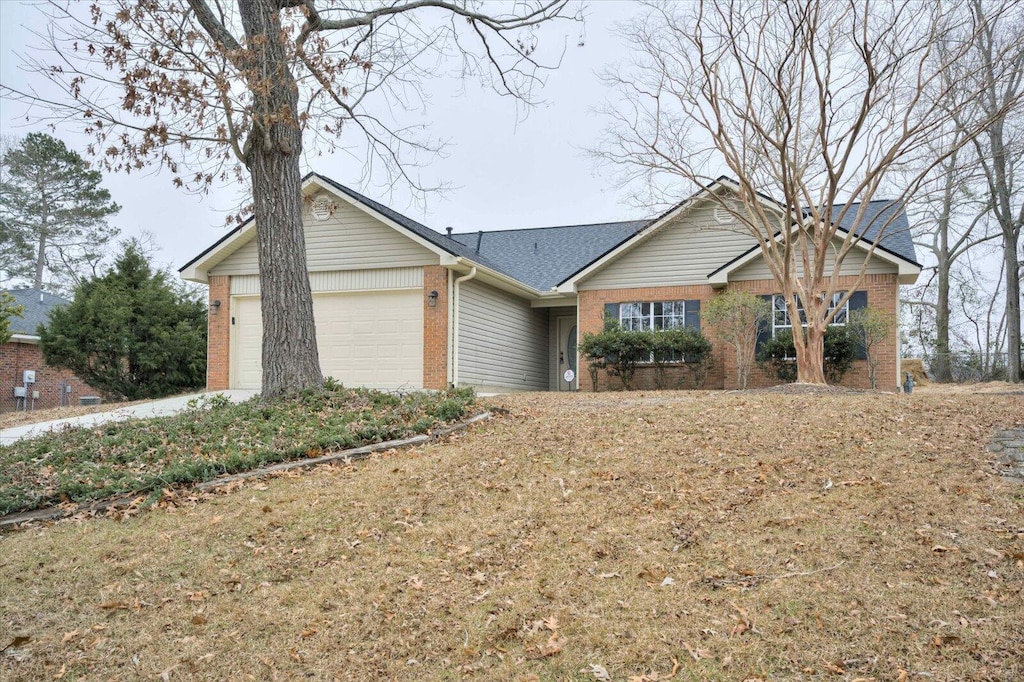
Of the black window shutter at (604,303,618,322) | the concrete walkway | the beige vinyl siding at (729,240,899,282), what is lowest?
the concrete walkway

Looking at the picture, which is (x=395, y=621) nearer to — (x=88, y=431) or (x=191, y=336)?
(x=88, y=431)

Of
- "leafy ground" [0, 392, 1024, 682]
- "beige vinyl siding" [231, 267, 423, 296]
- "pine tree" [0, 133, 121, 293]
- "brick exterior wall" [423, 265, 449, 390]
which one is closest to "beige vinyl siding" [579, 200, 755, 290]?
"brick exterior wall" [423, 265, 449, 390]

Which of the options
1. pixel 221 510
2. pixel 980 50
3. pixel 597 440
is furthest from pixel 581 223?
pixel 221 510

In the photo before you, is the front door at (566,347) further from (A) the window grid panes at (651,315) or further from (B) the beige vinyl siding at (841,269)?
(B) the beige vinyl siding at (841,269)

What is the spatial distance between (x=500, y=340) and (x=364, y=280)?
3.29 metres

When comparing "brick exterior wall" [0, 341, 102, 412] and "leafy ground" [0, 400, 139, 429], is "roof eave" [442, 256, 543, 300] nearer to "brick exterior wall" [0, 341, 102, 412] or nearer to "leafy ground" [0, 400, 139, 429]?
"leafy ground" [0, 400, 139, 429]

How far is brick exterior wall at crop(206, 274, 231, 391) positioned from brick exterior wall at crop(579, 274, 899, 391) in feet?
24.8

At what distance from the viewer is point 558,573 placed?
4.46m

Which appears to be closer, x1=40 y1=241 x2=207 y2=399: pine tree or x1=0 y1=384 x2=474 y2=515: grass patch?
x1=0 y1=384 x2=474 y2=515: grass patch

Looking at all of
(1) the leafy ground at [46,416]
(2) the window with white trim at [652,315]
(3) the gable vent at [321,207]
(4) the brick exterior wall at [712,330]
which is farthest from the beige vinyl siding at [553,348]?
Answer: (1) the leafy ground at [46,416]

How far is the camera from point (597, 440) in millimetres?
7359

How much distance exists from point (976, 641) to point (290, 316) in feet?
25.5

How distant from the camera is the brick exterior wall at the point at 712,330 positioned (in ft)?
47.1

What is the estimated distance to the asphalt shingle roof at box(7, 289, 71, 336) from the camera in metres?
21.1
